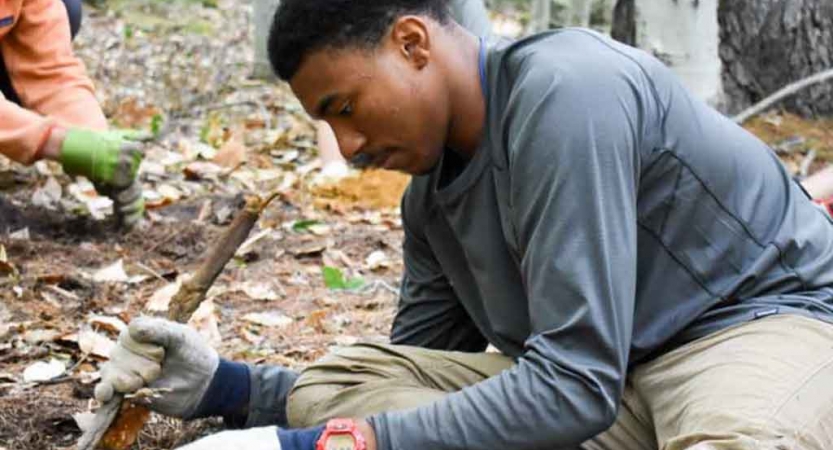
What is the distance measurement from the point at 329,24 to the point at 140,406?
102 centimetres

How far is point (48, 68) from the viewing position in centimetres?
480

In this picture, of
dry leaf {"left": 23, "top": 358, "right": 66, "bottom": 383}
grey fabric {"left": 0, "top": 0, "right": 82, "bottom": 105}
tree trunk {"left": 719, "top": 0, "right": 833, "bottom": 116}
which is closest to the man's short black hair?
dry leaf {"left": 23, "top": 358, "right": 66, "bottom": 383}

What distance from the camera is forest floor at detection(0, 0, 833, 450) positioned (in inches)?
136

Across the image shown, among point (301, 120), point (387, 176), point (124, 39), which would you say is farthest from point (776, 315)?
point (124, 39)

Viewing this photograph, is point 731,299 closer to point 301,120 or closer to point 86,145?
point 86,145

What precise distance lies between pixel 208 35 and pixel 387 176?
4.03 m

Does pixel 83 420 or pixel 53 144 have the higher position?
pixel 83 420

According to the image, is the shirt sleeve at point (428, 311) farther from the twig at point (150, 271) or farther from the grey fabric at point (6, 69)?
the grey fabric at point (6, 69)

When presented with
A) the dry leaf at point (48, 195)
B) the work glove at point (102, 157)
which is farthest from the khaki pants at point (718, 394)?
the dry leaf at point (48, 195)

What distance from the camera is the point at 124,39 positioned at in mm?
8719

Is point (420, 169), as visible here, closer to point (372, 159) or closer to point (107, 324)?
point (372, 159)

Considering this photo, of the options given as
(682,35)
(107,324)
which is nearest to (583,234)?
(107,324)

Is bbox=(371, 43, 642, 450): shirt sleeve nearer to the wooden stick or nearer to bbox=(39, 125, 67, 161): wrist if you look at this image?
the wooden stick

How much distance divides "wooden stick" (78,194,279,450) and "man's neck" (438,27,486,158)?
73 cm
